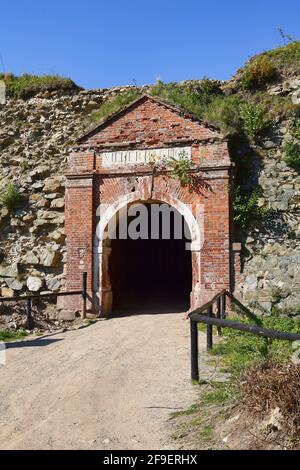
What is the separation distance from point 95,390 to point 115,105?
9.19 meters

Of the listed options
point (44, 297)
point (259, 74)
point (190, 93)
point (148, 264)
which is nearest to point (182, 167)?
point (190, 93)

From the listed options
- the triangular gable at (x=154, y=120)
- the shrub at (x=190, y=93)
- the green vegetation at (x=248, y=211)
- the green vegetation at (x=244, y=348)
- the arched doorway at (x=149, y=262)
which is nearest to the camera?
the green vegetation at (x=244, y=348)

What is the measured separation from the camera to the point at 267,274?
10.6 meters

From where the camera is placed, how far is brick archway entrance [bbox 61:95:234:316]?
10.9 m

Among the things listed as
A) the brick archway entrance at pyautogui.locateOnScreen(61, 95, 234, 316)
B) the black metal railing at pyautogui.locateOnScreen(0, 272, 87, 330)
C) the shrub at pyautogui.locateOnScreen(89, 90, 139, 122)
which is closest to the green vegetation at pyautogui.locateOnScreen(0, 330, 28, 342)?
the black metal railing at pyautogui.locateOnScreen(0, 272, 87, 330)

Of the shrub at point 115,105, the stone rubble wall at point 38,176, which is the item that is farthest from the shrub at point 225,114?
the stone rubble wall at point 38,176

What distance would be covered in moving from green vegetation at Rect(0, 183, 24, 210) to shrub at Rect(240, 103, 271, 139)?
6.60 m

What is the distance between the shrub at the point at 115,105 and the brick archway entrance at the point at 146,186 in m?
0.80

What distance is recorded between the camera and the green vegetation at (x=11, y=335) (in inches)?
392

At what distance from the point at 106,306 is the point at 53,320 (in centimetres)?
144

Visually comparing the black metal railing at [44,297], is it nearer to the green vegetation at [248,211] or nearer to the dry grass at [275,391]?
the green vegetation at [248,211]

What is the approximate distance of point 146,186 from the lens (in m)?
11.6

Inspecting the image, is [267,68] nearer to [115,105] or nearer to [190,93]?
[190,93]
